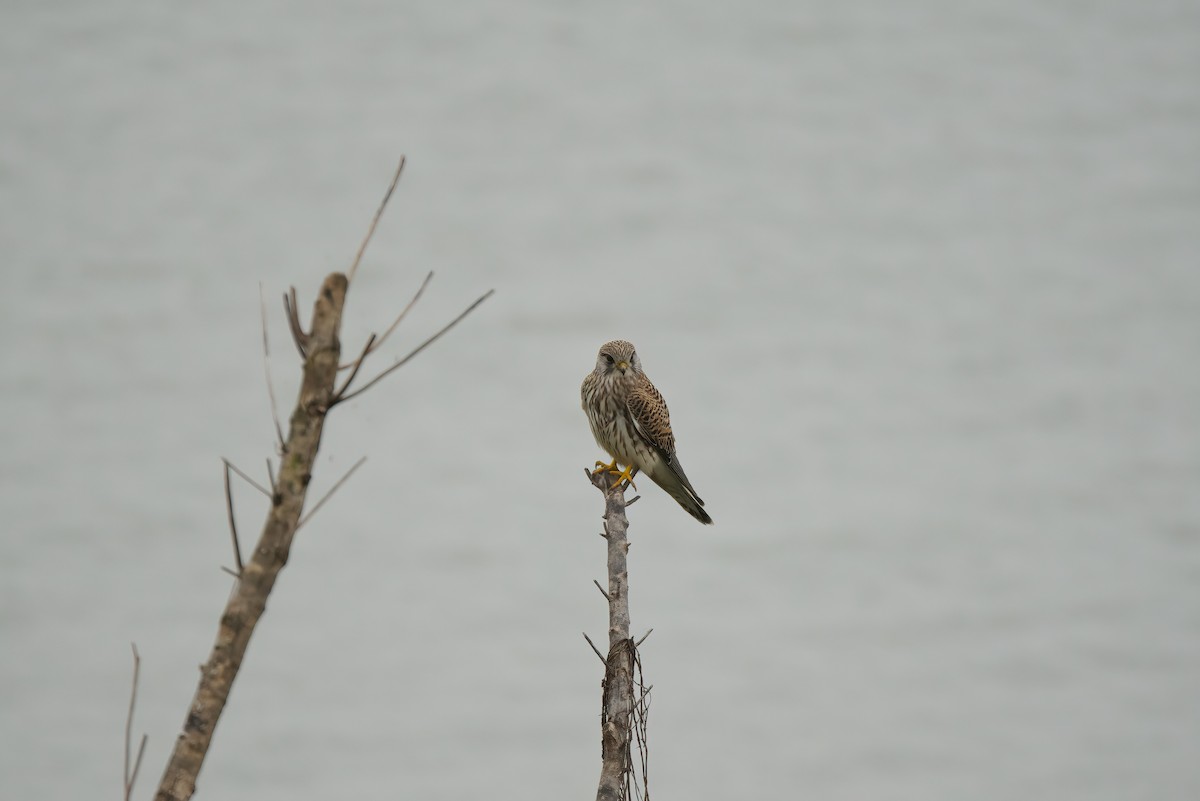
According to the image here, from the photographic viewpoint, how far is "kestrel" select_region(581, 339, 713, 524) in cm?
778

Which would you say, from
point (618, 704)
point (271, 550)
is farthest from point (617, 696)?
point (271, 550)

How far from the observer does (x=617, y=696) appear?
459 centimetres

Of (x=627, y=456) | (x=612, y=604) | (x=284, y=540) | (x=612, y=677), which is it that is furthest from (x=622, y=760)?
(x=627, y=456)

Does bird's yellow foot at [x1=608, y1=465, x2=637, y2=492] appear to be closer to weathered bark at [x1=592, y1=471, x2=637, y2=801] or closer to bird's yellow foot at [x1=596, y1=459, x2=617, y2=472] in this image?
bird's yellow foot at [x1=596, y1=459, x2=617, y2=472]

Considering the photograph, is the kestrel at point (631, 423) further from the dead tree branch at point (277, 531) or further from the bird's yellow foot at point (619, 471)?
the dead tree branch at point (277, 531)

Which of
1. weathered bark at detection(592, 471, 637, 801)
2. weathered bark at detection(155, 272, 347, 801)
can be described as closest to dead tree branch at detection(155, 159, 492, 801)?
weathered bark at detection(155, 272, 347, 801)

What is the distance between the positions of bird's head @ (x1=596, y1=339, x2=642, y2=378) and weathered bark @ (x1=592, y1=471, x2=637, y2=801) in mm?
3061

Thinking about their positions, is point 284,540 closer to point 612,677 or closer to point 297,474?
point 297,474

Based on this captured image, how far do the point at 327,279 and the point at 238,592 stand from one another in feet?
2.40

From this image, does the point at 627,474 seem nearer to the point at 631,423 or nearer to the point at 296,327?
the point at 631,423

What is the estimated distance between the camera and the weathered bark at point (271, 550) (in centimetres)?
249

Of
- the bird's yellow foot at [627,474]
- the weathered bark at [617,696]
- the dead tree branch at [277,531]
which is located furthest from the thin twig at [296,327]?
the bird's yellow foot at [627,474]

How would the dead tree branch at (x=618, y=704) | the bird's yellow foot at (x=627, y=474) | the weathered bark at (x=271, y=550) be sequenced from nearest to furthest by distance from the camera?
the weathered bark at (x=271, y=550)
the dead tree branch at (x=618, y=704)
the bird's yellow foot at (x=627, y=474)

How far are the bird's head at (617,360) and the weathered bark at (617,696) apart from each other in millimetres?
3061
